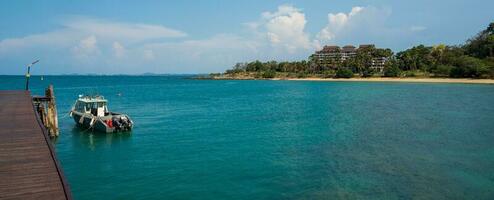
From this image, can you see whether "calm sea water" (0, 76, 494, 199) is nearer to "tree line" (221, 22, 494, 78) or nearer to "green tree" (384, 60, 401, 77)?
"tree line" (221, 22, 494, 78)

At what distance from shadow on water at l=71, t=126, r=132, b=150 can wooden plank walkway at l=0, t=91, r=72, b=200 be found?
9.43m

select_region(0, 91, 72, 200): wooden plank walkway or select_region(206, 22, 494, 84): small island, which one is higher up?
select_region(206, 22, 494, 84): small island

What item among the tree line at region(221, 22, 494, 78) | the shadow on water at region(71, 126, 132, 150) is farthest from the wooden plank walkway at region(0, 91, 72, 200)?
the tree line at region(221, 22, 494, 78)

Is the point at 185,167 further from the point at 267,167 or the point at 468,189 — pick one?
the point at 468,189

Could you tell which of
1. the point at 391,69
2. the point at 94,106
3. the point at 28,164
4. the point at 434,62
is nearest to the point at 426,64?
the point at 434,62

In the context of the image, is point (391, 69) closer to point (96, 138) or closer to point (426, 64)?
point (426, 64)

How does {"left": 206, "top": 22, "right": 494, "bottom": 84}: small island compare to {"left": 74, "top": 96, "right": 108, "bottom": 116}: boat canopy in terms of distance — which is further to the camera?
{"left": 206, "top": 22, "right": 494, "bottom": 84}: small island

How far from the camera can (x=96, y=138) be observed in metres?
36.9

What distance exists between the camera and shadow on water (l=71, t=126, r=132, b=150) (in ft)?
113

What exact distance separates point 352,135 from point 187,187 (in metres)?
20.4

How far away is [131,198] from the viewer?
19.9m

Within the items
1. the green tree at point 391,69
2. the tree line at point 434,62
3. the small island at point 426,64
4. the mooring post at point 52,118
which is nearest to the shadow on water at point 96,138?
the mooring post at point 52,118

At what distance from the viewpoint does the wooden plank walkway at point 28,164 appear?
12516 mm

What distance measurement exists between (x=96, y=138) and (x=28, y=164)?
2214 cm
